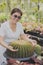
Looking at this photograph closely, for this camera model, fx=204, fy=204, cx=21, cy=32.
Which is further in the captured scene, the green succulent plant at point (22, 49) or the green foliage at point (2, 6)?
the green foliage at point (2, 6)

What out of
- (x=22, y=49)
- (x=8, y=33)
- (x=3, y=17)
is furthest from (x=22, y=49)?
(x=3, y=17)

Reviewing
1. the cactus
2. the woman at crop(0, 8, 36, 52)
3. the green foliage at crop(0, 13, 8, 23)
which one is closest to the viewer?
the cactus

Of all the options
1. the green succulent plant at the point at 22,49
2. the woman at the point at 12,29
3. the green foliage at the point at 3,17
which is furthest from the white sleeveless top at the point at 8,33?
the green foliage at the point at 3,17

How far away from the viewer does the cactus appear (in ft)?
4.13

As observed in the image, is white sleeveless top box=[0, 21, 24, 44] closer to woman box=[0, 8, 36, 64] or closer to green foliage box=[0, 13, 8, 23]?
woman box=[0, 8, 36, 64]

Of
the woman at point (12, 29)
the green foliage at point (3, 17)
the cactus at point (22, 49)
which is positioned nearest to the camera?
the cactus at point (22, 49)

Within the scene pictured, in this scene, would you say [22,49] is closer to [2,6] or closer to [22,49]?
[22,49]

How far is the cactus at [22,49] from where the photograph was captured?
1.26 meters

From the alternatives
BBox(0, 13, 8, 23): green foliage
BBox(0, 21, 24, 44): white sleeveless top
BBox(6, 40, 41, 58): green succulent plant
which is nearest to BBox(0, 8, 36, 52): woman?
BBox(0, 21, 24, 44): white sleeveless top

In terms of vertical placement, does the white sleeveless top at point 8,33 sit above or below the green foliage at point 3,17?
above

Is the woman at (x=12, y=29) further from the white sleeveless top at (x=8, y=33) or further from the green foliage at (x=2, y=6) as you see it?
the green foliage at (x=2, y=6)

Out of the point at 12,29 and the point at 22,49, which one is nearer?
the point at 22,49

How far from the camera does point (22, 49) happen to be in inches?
49.8

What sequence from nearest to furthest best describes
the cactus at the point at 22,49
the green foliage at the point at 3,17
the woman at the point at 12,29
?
the cactus at the point at 22,49, the woman at the point at 12,29, the green foliage at the point at 3,17
